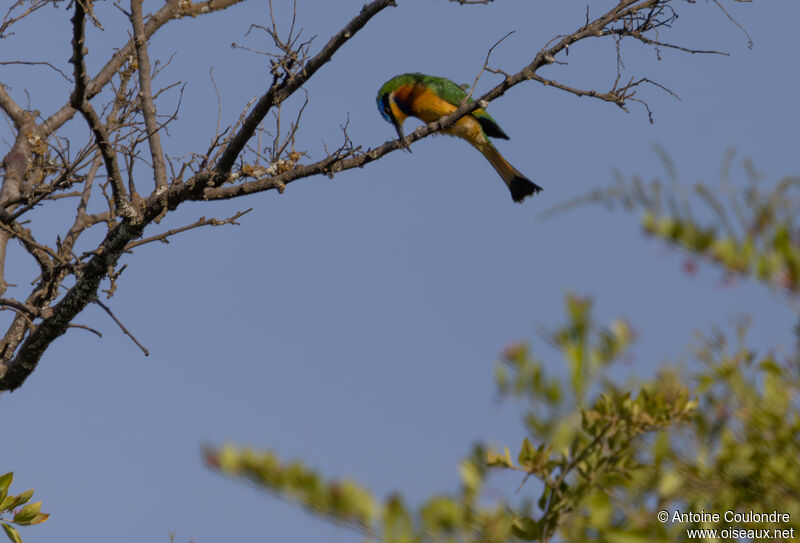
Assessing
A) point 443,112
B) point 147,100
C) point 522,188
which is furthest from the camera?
point 443,112

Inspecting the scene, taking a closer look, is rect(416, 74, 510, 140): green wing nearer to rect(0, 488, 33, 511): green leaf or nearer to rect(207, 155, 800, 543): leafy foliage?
rect(0, 488, 33, 511): green leaf

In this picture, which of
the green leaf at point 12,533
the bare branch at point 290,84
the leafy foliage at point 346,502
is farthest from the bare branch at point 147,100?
the leafy foliage at point 346,502

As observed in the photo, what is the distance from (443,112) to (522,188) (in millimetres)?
1046

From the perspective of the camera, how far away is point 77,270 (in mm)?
4754

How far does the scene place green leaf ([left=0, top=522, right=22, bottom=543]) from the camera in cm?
376

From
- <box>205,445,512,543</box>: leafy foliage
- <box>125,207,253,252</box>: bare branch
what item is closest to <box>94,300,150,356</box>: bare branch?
<box>125,207,253,252</box>: bare branch

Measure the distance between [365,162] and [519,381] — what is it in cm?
300

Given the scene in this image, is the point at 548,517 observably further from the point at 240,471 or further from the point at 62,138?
the point at 62,138

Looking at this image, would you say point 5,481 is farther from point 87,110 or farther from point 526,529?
point 526,529

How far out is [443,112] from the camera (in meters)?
8.12

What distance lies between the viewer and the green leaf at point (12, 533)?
12.3 ft

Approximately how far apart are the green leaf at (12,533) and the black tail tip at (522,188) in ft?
16.4

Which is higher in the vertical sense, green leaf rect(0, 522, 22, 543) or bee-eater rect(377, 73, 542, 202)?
bee-eater rect(377, 73, 542, 202)

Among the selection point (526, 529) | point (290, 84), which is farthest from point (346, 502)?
point (290, 84)
